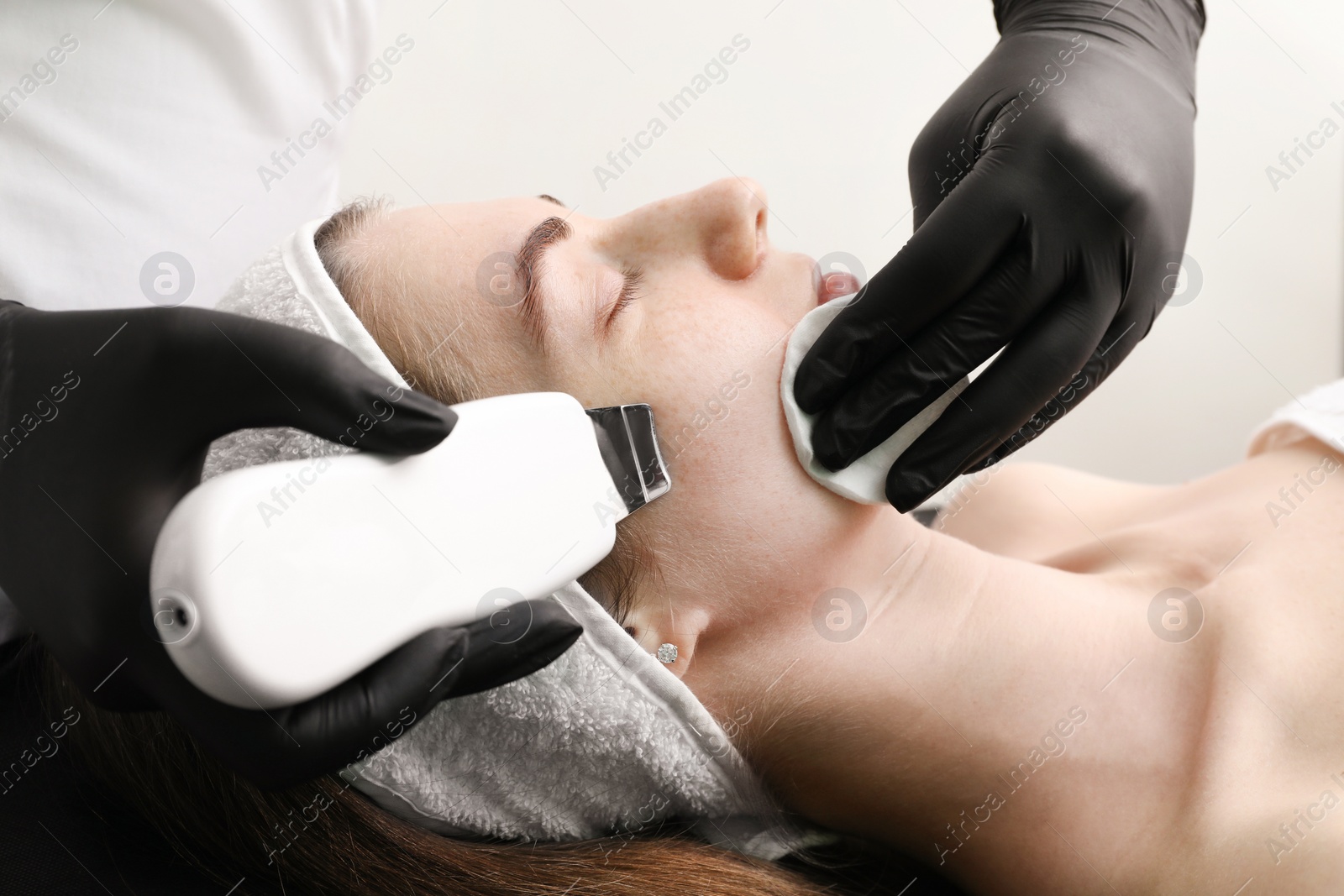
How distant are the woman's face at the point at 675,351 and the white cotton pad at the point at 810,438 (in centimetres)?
1

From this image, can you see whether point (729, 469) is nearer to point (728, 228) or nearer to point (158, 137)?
point (728, 228)

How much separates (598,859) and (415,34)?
1556mm

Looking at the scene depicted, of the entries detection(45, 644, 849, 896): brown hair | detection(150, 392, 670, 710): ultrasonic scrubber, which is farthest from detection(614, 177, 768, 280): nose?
detection(45, 644, 849, 896): brown hair

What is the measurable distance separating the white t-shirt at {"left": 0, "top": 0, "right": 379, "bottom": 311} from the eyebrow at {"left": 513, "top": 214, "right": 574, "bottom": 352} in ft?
2.49

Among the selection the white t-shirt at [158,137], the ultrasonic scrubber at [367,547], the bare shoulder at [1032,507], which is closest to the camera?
the ultrasonic scrubber at [367,547]

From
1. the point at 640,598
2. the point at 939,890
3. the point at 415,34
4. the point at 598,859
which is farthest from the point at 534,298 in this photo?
the point at 415,34

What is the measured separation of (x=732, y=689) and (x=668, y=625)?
117mm

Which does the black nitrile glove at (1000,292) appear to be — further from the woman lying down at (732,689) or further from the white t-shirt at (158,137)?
the white t-shirt at (158,137)

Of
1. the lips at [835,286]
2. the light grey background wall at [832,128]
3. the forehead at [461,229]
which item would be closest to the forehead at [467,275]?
the forehead at [461,229]

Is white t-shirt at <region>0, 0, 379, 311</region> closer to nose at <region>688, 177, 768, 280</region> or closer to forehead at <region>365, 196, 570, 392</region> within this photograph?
forehead at <region>365, 196, 570, 392</region>

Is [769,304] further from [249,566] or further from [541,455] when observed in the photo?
[249,566]

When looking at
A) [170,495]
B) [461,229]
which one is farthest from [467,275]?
[170,495]

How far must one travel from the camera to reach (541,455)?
0.79 metres

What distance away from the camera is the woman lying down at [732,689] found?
909 mm
